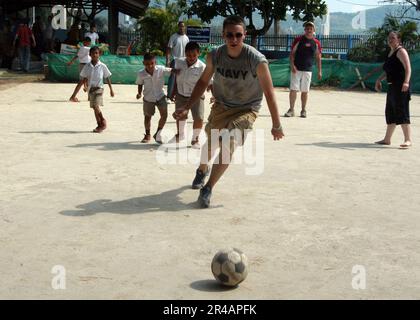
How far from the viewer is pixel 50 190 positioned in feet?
21.7

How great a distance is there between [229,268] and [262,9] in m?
32.4

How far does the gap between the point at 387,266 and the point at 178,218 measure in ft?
6.34

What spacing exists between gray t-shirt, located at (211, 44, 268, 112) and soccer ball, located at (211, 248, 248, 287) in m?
2.35

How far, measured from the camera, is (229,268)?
407 cm

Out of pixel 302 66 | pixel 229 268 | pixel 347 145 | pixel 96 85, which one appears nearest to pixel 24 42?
pixel 302 66

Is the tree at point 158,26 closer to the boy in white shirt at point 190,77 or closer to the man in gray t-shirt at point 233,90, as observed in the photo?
the boy in white shirt at point 190,77

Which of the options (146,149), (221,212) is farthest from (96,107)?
(221,212)

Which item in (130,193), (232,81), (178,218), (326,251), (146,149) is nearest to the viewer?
(326,251)

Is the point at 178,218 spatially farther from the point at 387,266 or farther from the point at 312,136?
the point at 312,136

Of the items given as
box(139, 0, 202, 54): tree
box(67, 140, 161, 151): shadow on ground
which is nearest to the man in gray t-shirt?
box(67, 140, 161, 151): shadow on ground

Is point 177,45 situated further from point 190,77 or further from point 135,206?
point 135,206

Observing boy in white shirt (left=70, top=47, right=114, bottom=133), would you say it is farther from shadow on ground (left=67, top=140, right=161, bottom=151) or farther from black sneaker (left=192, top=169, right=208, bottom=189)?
black sneaker (left=192, top=169, right=208, bottom=189)

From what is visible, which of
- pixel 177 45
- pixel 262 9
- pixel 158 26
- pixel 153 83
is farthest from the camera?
pixel 262 9

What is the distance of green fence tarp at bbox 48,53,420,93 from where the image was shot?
66.0 ft
